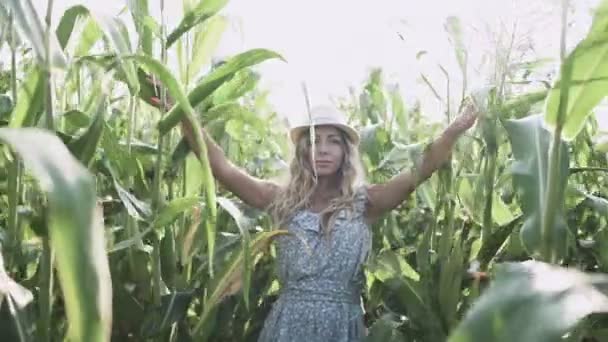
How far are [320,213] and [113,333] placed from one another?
573 mm

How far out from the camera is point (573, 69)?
95cm

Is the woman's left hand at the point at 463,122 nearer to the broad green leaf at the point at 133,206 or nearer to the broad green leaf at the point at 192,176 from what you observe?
the broad green leaf at the point at 192,176

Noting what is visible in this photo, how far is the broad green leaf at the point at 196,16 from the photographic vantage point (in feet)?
4.81

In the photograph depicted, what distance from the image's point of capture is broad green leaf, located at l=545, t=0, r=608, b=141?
906 mm

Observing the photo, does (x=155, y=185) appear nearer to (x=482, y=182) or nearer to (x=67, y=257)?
(x=482, y=182)

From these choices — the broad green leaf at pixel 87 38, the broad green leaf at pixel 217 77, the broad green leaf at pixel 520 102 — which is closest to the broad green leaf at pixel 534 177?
the broad green leaf at pixel 520 102

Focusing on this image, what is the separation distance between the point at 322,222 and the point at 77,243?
1.51 meters

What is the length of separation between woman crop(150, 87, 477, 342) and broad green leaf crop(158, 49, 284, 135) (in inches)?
16.7

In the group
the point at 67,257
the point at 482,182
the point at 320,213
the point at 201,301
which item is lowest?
the point at 201,301

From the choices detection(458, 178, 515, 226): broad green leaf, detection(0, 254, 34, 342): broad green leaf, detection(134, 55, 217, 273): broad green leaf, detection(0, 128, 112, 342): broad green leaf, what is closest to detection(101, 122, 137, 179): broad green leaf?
detection(134, 55, 217, 273): broad green leaf

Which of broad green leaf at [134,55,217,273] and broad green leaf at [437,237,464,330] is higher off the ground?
broad green leaf at [134,55,217,273]

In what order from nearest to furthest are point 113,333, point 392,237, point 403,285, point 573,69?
1. point 573,69
2. point 113,333
3. point 403,285
4. point 392,237

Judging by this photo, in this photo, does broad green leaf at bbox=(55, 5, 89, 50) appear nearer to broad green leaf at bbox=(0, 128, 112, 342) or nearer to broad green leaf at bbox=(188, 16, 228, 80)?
broad green leaf at bbox=(188, 16, 228, 80)

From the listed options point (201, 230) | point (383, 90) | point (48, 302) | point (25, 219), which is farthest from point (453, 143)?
point (48, 302)
